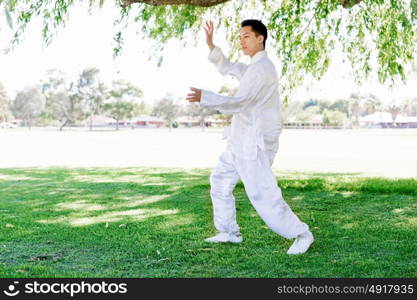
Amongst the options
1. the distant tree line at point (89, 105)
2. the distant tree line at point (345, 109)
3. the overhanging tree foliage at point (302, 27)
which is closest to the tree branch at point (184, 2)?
the overhanging tree foliage at point (302, 27)

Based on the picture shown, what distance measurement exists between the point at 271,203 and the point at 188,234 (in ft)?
3.57

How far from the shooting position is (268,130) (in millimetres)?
4113

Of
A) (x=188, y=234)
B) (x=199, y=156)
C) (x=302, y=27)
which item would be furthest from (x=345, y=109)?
(x=188, y=234)

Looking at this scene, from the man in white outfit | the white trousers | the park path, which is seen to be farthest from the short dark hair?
the park path

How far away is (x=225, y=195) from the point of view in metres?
4.28

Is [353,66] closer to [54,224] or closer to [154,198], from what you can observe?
[154,198]

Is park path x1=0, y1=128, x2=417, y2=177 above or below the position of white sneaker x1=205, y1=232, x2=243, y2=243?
below

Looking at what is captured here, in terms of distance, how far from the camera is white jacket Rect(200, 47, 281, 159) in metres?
3.96

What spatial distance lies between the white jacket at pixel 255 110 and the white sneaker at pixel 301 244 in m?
0.69

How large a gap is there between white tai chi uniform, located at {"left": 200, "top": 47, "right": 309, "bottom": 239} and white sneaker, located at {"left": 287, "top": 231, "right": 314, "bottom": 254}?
0.08 metres

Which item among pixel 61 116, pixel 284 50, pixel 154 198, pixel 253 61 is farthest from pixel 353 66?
pixel 61 116

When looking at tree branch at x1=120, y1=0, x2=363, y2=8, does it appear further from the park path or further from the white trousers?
the white trousers

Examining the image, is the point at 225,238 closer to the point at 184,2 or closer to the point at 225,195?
the point at 225,195

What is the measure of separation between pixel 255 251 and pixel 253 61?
143 cm
